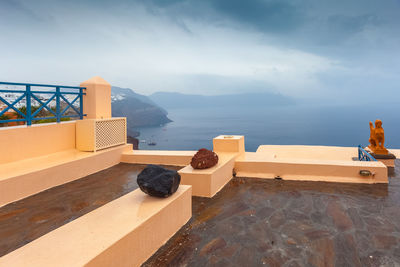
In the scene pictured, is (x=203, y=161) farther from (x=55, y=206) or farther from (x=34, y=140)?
(x=34, y=140)

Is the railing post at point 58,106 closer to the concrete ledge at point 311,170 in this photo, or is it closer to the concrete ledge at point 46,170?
the concrete ledge at point 46,170

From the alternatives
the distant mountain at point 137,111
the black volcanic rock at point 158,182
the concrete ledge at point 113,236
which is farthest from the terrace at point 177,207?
Answer: the distant mountain at point 137,111

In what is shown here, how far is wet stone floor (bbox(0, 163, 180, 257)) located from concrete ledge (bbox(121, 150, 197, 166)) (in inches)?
43.6

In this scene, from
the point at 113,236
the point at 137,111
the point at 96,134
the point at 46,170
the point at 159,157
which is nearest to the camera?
the point at 113,236

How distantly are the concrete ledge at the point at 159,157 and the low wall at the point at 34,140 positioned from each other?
5.05 ft

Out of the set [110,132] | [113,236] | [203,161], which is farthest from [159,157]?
[113,236]

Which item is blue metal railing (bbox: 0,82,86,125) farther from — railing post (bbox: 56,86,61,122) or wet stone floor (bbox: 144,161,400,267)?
wet stone floor (bbox: 144,161,400,267)

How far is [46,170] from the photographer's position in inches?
184

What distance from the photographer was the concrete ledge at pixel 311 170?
508 cm

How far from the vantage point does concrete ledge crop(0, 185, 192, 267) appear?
1.84m

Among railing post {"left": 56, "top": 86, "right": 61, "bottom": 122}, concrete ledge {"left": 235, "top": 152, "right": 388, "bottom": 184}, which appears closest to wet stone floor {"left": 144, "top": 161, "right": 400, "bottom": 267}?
concrete ledge {"left": 235, "top": 152, "right": 388, "bottom": 184}

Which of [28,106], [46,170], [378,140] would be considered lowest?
[46,170]

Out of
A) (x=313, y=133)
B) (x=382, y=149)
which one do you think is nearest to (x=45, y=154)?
(x=382, y=149)

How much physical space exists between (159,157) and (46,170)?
275 centimetres
